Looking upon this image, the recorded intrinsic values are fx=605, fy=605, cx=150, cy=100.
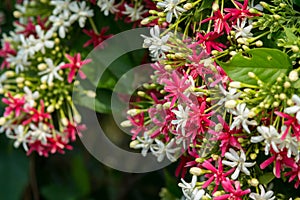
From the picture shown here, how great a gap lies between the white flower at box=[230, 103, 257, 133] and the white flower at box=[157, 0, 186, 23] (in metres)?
0.23

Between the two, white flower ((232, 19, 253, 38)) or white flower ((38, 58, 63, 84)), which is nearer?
white flower ((232, 19, 253, 38))

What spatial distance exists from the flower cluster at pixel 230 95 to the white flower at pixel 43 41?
299 millimetres

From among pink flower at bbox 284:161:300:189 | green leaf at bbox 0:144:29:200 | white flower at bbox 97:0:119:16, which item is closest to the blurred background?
green leaf at bbox 0:144:29:200

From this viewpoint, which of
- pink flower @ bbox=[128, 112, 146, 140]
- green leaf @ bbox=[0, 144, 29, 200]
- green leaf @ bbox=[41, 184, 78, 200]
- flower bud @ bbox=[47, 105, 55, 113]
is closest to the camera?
pink flower @ bbox=[128, 112, 146, 140]

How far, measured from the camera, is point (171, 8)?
1.06m

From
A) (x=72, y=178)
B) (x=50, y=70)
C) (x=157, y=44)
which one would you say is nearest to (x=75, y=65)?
(x=50, y=70)

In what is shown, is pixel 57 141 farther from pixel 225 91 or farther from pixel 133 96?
pixel 225 91

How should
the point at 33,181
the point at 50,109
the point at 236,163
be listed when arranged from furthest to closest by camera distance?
the point at 33,181
the point at 50,109
the point at 236,163

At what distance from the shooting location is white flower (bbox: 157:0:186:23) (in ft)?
3.46

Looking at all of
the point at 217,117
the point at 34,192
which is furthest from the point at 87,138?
the point at 217,117

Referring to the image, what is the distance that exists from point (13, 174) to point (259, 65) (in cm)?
103

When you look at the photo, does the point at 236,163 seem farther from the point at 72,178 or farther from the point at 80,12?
the point at 72,178

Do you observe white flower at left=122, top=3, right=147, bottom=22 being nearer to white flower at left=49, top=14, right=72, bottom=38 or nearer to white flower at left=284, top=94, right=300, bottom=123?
white flower at left=49, top=14, right=72, bottom=38

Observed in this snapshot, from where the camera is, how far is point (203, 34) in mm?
1062
